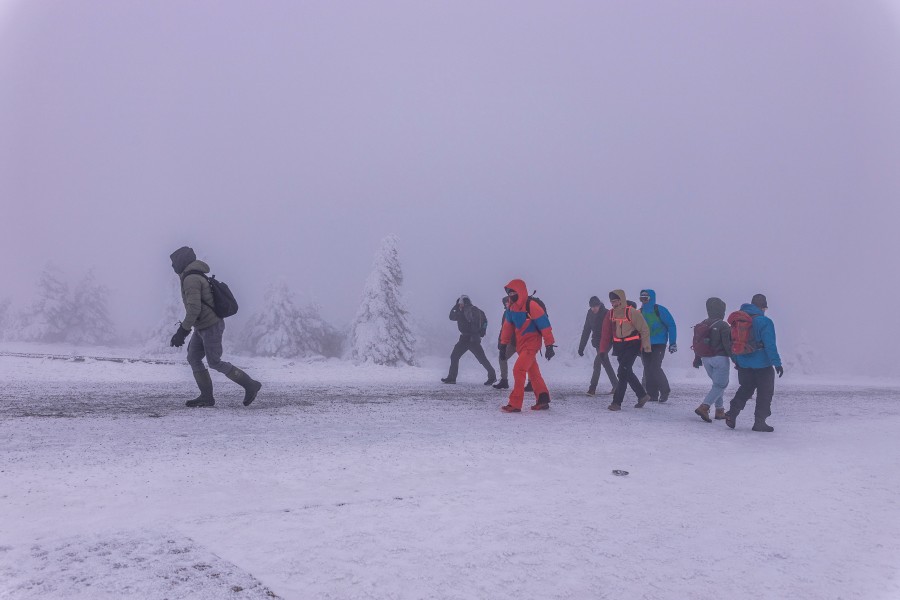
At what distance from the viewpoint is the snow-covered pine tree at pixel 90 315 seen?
48.3 metres

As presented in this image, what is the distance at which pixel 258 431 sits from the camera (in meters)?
6.32

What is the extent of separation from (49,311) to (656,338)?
51.5 metres

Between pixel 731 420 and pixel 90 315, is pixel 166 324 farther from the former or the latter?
pixel 731 420

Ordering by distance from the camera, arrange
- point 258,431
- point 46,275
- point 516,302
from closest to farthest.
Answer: point 258,431, point 516,302, point 46,275

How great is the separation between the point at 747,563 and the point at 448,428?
4.22 metres

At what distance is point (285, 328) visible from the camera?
40.3m

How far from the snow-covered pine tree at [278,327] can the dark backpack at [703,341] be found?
111 ft

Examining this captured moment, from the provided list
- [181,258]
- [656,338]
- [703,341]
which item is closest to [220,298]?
[181,258]

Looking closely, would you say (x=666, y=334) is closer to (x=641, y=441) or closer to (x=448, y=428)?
(x=641, y=441)

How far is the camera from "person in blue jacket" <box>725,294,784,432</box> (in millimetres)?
8398

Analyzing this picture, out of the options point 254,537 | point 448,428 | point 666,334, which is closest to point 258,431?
point 448,428

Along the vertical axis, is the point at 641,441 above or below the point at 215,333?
below

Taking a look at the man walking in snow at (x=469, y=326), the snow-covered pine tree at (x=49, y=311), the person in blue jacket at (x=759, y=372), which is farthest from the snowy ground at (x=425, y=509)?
the snow-covered pine tree at (x=49, y=311)

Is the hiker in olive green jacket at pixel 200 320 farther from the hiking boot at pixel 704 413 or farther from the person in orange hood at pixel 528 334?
the hiking boot at pixel 704 413
